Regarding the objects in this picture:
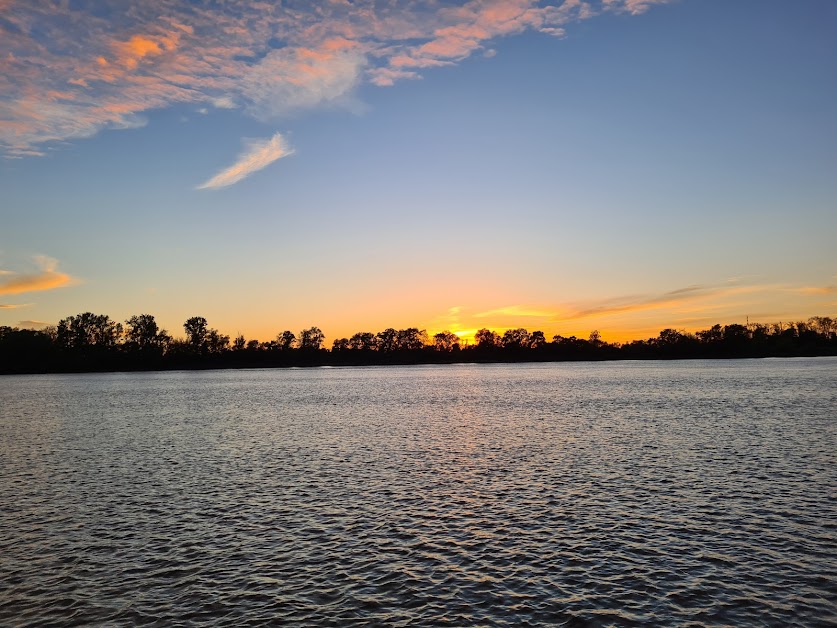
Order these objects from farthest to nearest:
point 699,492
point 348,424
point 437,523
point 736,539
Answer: point 348,424, point 699,492, point 437,523, point 736,539

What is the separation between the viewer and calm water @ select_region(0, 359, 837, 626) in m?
18.8

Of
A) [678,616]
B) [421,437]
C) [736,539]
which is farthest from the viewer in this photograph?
[421,437]

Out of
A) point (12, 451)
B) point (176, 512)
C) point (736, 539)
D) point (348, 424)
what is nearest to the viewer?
point (736, 539)

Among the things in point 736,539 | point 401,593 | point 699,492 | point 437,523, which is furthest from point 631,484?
point 401,593

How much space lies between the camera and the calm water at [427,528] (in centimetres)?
1884

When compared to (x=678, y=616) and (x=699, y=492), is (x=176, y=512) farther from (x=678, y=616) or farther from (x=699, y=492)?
(x=699, y=492)

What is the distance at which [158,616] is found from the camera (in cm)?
1816

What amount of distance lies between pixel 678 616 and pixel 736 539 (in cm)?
979

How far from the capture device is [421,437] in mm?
61250

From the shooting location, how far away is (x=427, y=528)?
27719 millimetres

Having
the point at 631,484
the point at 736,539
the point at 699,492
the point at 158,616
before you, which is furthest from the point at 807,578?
the point at 158,616

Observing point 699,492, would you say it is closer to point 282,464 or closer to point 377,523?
point 377,523

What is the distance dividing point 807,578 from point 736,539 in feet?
15.5

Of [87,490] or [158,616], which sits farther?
[87,490]
